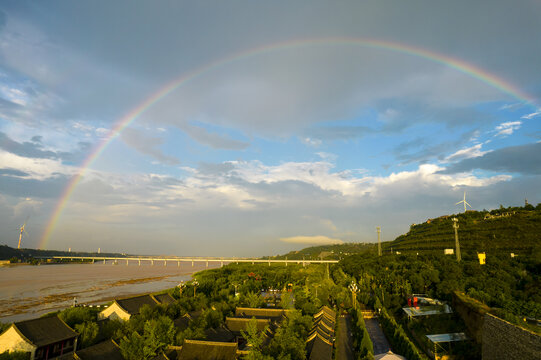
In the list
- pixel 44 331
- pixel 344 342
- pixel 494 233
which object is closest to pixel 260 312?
pixel 344 342

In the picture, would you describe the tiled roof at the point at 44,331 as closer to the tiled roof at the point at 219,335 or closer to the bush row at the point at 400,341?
the tiled roof at the point at 219,335

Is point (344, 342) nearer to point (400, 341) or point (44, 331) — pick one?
point (400, 341)

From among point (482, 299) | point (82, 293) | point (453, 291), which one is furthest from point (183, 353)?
point (82, 293)

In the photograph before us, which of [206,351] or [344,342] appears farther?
[344,342]

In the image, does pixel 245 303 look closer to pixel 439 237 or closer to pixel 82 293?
pixel 82 293

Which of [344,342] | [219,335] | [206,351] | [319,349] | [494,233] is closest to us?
[206,351]

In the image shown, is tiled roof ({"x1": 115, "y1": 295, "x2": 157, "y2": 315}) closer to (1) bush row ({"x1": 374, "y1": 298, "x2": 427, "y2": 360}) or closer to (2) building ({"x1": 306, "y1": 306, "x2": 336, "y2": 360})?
(2) building ({"x1": 306, "y1": 306, "x2": 336, "y2": 360})

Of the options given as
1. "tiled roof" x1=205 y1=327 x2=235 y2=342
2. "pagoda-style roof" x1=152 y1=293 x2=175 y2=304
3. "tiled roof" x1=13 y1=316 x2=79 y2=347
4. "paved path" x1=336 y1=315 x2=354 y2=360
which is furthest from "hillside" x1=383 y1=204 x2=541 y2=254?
"tiled roof" x1=13 y1=316 x2=79 y2=347
